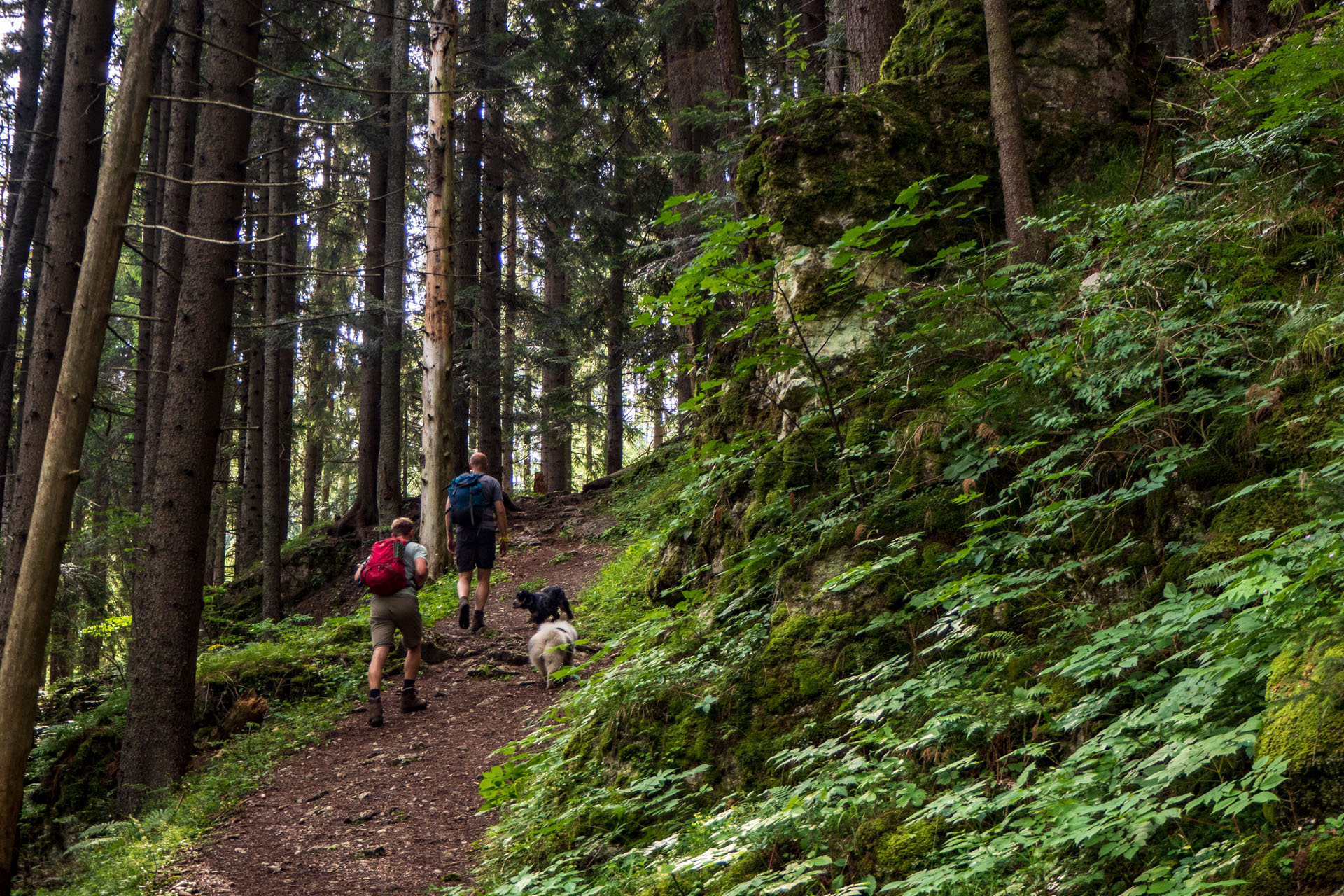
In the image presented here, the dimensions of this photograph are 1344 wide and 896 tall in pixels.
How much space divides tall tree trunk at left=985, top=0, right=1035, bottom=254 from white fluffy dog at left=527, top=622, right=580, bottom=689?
5.35m

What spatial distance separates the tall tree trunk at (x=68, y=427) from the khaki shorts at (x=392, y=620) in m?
2.83

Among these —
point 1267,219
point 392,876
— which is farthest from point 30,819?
point 1267,219

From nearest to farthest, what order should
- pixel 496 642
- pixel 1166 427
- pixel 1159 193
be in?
pixel 1166 427, pixel 1159 193, pixel 496 642

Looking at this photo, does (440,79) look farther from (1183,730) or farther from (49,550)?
(1183,730)

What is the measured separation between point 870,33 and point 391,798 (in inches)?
367

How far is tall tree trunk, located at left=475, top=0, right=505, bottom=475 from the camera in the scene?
17625 mm

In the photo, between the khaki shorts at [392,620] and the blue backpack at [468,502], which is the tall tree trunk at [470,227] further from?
the khaki shorts at [392,620]

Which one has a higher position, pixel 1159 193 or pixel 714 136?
pixel 714 136

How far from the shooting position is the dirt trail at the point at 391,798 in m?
5.50

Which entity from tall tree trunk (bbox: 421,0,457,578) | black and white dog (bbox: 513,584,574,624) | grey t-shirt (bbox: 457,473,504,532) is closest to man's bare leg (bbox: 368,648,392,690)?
black and white dog (bbox: 513,584,574,624)

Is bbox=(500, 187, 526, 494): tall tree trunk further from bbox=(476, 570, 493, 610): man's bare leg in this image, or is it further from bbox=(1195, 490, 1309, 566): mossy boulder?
bbox=(1195, 490, 1309, 566): mossy boulder

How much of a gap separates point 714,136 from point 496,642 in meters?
12.5

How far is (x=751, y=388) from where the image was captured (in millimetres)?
7320

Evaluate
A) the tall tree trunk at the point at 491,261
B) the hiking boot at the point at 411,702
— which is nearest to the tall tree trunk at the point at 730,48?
the tall tree trunk at the point at 491,261
